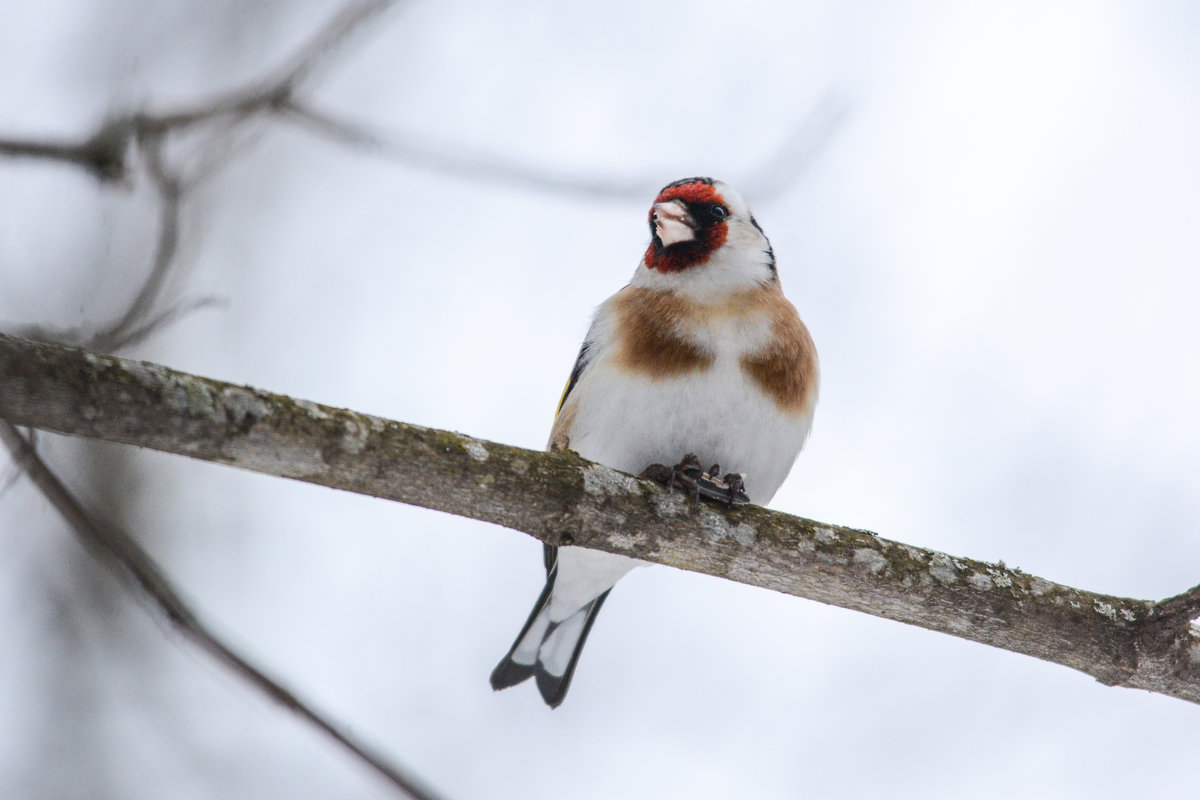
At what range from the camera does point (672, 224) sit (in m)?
4.99

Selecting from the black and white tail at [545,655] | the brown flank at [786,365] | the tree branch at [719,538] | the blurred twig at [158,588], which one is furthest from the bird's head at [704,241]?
the blurred twig at [158,588]

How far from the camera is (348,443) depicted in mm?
2812

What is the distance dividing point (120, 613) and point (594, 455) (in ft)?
7.46

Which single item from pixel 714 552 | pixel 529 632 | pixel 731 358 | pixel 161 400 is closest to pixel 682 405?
pixel 731 358

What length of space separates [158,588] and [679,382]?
8.59ft

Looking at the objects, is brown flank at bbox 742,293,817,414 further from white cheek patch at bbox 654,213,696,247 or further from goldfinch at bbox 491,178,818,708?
white cheek patch at bbox 654,213,696,247

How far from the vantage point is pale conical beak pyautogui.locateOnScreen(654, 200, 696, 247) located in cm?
496

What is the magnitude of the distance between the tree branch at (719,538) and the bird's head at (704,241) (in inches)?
62.2

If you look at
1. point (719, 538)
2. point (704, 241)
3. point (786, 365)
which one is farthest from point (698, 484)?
point (704, 241)

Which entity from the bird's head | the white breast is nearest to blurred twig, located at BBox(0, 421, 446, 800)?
the white breast

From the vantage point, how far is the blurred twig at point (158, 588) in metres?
1.86

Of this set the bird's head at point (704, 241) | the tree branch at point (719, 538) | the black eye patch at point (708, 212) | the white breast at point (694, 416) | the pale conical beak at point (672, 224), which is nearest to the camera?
the tree branch at point (719, 538)

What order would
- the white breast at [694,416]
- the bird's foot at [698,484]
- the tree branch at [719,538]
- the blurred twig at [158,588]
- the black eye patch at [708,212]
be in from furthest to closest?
the black eye patch at [708,212]
the white breast at [694,416]
the bird's foot at [698,484]
the tree branch at [719,538]
the blurred twig at [158,588]

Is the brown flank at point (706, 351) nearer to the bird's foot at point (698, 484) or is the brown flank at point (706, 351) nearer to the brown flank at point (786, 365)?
the brown flank at point (786, 365)
